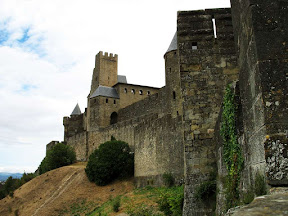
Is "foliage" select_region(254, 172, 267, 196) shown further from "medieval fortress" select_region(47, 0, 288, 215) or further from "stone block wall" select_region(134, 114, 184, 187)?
"stone block wall" select_region(134, 114, 184, 187)

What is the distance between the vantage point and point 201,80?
8875 mm

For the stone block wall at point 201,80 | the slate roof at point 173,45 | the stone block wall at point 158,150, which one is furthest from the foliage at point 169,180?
the stone block wall at point 201,80

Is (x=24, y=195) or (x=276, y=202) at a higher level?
(x=276, y=202)

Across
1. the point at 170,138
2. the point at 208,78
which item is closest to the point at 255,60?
the point at 208,78

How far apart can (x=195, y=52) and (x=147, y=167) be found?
58.2 feet

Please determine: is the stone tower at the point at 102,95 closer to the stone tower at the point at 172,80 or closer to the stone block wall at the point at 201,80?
the stone tower at the point at 172,80

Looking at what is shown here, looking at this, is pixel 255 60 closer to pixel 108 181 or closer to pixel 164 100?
pixel 108 181

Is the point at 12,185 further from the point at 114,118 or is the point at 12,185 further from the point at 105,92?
the point at 105,92

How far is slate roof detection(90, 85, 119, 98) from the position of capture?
4603 centimetres

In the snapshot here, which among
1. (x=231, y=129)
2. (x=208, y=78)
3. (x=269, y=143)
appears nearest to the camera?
(x=269, y=143)

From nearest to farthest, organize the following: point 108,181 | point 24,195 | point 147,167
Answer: point 147,167
point 108,181
point 24,195

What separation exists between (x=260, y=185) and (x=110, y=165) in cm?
2569

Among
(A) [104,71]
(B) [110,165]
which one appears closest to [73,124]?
(A) [104,71]

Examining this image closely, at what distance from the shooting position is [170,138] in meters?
22.8
